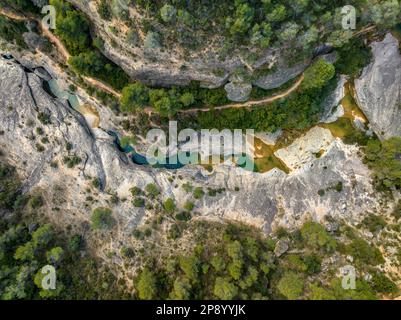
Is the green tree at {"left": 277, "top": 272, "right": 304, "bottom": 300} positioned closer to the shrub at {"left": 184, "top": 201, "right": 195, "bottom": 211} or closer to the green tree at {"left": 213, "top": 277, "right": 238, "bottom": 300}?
the green tree at {"left": 213, "top": 277, "right": 238, "bottom": 300}

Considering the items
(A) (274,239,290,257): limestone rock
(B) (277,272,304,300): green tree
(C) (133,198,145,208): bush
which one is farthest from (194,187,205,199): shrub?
(B) (277,272,304,300): green tree

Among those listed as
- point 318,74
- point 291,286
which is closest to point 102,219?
point 291,286

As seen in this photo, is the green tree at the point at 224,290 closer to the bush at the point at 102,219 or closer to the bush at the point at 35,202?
the bush at the point at 102,219

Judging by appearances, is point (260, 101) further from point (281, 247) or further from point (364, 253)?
point (364, 253)

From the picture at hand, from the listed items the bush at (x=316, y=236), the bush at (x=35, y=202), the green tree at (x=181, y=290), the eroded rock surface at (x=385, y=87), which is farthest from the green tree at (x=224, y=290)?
the eroded rock surface at (x=385, y=87)

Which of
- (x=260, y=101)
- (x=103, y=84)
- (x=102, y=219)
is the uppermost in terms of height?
(x=103, y=84)

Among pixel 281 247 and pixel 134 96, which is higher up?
pixel 134 96
